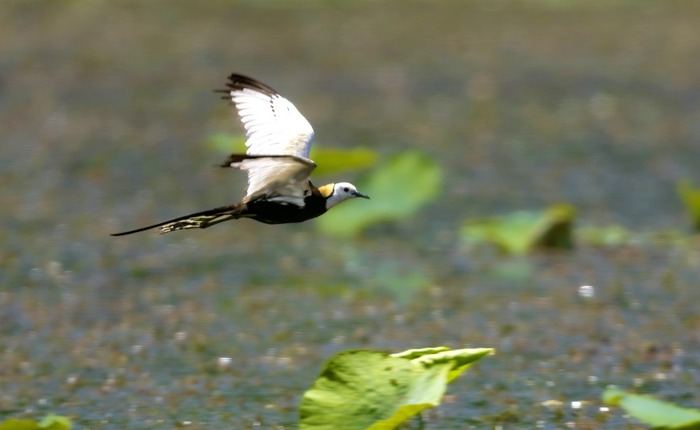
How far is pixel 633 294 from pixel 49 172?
4041mm

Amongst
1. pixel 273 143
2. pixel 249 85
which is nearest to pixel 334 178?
pixel 249 85

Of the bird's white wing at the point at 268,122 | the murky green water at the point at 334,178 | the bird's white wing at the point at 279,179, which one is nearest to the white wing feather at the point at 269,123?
the bird's white wing at the point at 268,122

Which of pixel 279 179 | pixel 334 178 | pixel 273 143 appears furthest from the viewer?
pixel 334 178

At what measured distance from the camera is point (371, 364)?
434 cm

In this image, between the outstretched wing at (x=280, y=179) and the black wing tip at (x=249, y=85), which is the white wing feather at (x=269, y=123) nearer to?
the black wing tip at (x=249, y=85)

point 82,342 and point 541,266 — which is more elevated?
point 541,266

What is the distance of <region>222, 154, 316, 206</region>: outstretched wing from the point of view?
4.39 m

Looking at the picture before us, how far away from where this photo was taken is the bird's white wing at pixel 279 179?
441 centimetres

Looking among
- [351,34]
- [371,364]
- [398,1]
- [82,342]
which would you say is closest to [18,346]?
[82,342]

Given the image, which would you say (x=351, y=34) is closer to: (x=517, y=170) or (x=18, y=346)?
(x=517, y=170)

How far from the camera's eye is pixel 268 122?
4984 millimetres

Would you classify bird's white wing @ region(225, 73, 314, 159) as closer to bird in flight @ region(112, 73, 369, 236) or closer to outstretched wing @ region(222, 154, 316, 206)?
bird in flight @ region(112, 73, 369, 236)

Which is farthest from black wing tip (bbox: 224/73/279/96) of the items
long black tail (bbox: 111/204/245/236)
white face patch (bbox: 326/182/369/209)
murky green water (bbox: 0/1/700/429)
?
murky green water (bbox: 0/1/700/429)

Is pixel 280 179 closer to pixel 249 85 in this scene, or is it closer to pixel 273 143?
pixel 273 143
